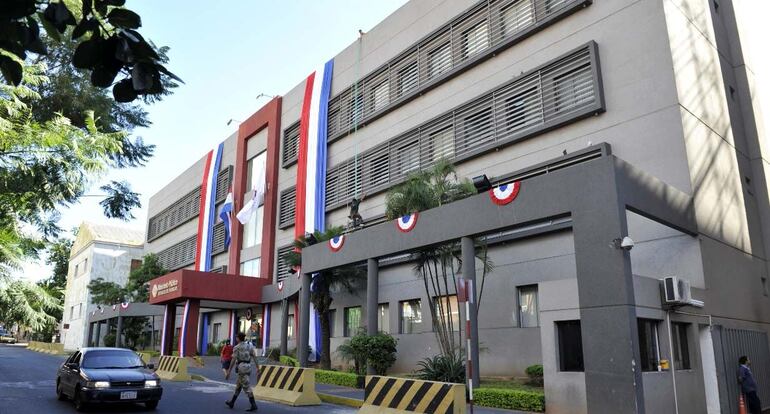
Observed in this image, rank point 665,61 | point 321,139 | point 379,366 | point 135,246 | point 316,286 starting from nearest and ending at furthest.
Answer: point 665,61
point 379,366
point 316,286
point 321,139
point 135,246

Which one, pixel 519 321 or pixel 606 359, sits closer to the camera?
pixel 606 359

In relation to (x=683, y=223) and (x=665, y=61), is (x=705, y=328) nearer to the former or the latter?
(x=683, y=223)

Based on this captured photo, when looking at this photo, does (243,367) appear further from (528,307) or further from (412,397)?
(528,307)

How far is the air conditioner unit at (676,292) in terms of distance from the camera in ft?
41.0

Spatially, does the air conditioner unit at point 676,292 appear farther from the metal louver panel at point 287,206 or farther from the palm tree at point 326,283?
the metal louver panel at point 287,206

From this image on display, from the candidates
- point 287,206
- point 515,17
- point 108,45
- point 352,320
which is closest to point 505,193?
point 515,17

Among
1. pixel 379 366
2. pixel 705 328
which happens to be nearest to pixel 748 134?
pixel 705 328

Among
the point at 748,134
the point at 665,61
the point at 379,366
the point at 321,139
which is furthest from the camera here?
the point at 321,139

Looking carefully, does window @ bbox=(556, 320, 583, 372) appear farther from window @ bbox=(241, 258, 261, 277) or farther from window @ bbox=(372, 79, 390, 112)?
window @ bbox=(241, 258, 261, 277)

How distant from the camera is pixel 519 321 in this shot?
19250 mm

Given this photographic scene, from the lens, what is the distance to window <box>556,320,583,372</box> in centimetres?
1274

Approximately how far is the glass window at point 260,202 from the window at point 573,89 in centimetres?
2224

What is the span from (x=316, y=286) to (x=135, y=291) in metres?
29.9

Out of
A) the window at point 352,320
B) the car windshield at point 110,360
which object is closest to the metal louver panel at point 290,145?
the window at point 352,320
